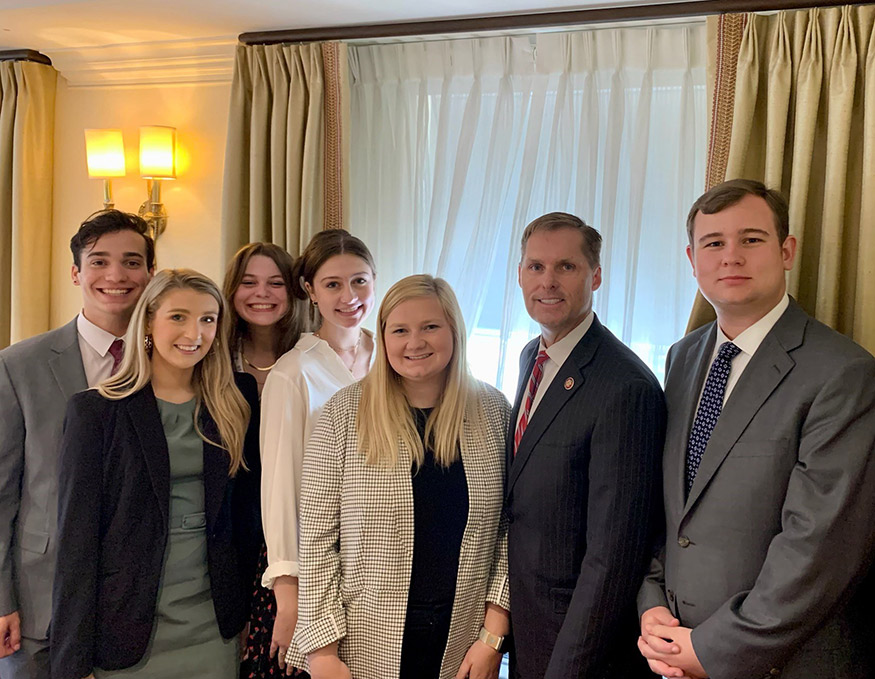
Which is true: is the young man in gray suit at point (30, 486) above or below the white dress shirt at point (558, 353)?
below

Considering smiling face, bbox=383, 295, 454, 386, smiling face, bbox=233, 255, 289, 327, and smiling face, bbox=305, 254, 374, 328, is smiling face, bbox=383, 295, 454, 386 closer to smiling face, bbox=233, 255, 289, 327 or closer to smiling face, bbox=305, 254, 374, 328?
smiling face, bbox=305, 254, 374, 328

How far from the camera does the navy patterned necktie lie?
5.64 feet

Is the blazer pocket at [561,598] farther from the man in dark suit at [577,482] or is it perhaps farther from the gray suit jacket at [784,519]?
the gray suit jacket at [784,519]

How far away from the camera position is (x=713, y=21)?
2.44 m

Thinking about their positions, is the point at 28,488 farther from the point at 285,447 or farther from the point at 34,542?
the point at 285,447

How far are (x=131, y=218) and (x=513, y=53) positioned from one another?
4.92ft

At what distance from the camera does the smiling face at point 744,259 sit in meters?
1.67

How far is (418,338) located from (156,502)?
0.79 m

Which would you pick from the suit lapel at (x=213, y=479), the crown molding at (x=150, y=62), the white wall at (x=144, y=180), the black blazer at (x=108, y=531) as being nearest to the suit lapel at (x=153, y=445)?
the black blazer at (x=108, y=531)

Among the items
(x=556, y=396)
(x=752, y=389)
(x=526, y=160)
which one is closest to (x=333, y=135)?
(x=526, y=160)

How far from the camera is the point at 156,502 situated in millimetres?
1923

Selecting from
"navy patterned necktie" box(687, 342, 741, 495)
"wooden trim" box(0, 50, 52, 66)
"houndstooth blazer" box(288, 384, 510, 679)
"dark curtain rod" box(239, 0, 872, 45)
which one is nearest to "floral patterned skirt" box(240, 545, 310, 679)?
"houndstooth blazer" box(288, 384, 510, 679)

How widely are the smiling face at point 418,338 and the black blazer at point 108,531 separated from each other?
64cm

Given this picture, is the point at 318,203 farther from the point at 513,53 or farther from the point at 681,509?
the point at 681,509
